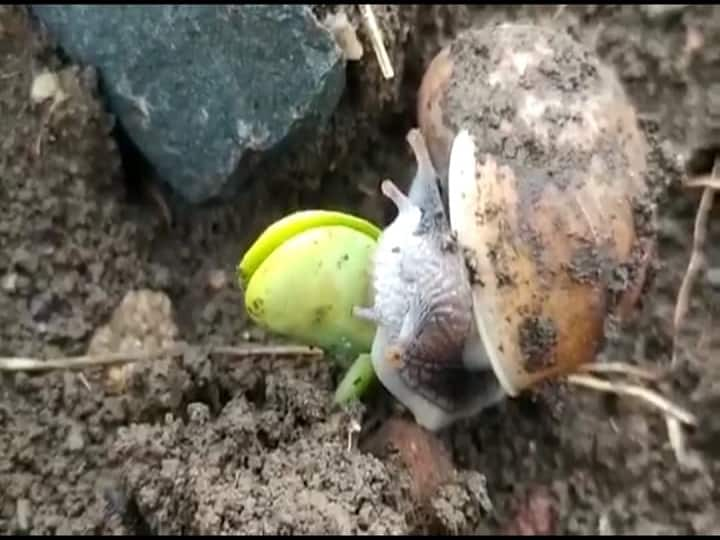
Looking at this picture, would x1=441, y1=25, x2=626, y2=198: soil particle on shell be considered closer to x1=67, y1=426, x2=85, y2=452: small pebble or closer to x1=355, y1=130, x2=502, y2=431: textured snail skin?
x1=355, y1=130, x2=502, y2=431: textured snail skin

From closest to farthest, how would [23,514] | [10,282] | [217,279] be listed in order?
[23,514] < [10,282] < [217,279]

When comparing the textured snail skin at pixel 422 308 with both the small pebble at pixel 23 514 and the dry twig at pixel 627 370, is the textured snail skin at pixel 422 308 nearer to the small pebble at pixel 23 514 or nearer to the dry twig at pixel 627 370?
the dry twig at pixel 627 370

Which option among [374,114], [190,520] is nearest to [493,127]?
[374,114]

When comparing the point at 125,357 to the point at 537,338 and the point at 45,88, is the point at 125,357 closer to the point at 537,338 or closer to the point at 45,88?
the point at 45,88

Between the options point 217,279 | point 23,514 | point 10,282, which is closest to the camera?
point 23,514

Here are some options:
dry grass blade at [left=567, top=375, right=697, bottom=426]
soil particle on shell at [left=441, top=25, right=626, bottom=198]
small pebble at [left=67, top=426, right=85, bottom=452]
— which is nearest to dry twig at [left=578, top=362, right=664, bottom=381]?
dry grass blade at [left=567, top=375, right=697, bottom=426]

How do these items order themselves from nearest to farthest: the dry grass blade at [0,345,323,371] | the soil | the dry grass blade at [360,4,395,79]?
the soil, the dry grass blade at [0,345,323,371], the dry grass blade at [360,4,395,79]

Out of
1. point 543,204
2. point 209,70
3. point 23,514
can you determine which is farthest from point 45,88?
point 543,204
